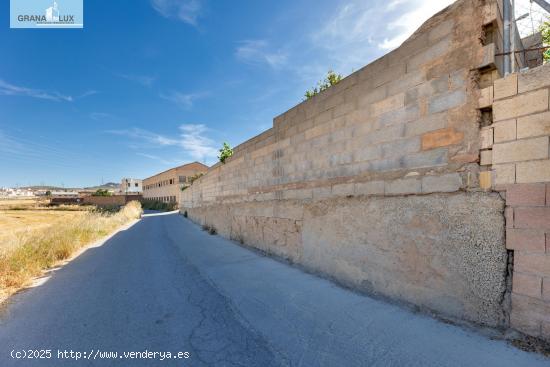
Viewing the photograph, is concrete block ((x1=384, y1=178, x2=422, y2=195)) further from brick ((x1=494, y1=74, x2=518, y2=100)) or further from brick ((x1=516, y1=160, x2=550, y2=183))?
brick ((x1=494, y1=74, x2=518, y2=100))

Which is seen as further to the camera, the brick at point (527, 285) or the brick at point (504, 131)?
the brick at point (504, 131)

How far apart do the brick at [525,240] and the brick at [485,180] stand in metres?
0.44

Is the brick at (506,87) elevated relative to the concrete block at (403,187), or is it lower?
elevated

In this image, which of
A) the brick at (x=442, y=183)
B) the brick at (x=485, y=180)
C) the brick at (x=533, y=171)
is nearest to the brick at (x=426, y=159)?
the brick at (x=442, y=183)

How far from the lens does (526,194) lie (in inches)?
85.9

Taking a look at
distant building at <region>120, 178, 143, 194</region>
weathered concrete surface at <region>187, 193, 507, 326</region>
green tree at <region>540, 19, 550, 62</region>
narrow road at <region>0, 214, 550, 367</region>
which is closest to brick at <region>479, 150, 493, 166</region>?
weathered concrete surface at <region>187, 193, 507, 326</region>

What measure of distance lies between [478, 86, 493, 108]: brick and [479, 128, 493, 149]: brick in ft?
0.84

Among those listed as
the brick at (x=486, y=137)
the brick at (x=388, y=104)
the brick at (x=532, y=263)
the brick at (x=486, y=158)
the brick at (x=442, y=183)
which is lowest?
the brick at (x=532, y=263)

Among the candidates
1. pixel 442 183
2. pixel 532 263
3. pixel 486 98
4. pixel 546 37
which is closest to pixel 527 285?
pixel 532 263

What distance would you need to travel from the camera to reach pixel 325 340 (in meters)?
2.50

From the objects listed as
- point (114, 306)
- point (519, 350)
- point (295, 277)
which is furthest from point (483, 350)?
point (114, 306)

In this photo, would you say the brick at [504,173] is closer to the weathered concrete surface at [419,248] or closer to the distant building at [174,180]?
the weathered concrete surface at [419,248]

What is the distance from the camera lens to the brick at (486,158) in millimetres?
2432

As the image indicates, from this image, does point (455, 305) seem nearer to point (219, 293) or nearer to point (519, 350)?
point (519, 350)
